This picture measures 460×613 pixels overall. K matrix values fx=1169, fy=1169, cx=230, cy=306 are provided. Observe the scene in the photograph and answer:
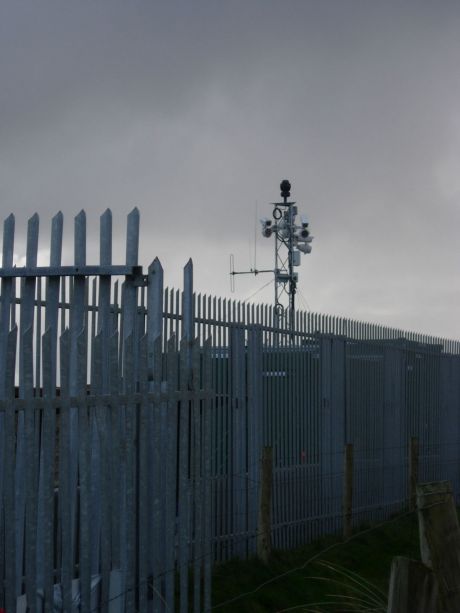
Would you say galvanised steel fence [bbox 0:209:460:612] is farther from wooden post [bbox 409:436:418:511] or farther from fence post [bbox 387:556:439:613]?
wooden post [bbox 409:436:418:511]

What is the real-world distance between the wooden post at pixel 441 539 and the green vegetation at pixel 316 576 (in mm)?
1224

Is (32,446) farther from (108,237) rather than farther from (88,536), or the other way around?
(108,237)

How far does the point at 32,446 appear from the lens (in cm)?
532

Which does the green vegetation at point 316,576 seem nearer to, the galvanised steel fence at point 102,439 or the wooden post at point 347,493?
the wooden post at point 347,493

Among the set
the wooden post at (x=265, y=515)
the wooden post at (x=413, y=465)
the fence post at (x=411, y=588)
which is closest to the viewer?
the fence post at (x=411, y=588)

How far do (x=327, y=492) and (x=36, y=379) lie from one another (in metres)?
7.28

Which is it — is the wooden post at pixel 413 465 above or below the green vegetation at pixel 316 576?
above

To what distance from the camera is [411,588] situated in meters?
5.25

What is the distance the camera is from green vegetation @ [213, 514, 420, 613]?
30.5 feet

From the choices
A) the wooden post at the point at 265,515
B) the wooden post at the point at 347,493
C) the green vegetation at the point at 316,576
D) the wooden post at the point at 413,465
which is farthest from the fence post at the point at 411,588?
the wooden post at the point at 413,465

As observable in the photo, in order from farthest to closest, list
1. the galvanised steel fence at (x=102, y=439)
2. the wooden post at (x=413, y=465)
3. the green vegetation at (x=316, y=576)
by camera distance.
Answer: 1. the wooden post at (x=413, y=465)
2. the green vegetation at (x=316, y=576)
3. the galvanised steel fence at (x=102, y=439)

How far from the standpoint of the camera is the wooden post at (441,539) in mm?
5594

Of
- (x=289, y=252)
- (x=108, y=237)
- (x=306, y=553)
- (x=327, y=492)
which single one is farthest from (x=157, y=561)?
(x=289, y=252)

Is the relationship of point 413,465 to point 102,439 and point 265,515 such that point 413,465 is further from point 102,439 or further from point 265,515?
point 102,439
